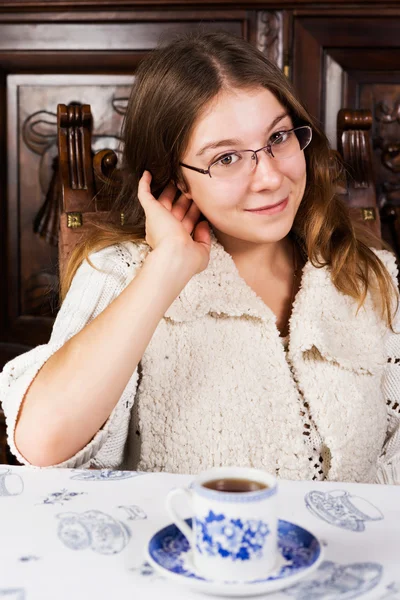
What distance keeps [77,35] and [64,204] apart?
685mm

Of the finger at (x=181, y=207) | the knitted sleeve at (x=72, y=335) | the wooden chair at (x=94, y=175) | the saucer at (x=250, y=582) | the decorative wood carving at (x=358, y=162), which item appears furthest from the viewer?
the decorative wood carving at (x=358, y=162)

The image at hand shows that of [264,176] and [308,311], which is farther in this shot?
[308,311]

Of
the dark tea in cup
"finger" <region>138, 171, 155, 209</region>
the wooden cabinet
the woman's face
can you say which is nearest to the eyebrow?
the woman's face

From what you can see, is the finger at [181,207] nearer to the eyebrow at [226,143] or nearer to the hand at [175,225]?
the hand at [175,225]

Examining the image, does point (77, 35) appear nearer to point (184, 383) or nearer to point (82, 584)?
point (184, 383)

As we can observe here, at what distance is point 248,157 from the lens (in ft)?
4.54

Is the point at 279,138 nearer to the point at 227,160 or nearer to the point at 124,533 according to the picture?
the point at 227,160

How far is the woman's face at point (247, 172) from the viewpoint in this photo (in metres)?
1.38

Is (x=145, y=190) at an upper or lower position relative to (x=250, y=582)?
upper

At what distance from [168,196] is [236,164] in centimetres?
18

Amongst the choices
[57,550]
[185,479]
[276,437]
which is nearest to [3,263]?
[276,437]

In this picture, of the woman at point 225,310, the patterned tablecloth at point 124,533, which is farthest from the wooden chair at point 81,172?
the patterned tablecloth at point 124,533

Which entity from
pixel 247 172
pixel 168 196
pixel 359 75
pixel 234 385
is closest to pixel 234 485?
pixel 234 385

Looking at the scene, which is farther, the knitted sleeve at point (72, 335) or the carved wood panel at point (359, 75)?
the carved wood panel at point (359, 75)
